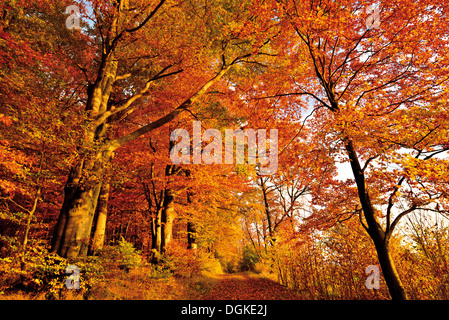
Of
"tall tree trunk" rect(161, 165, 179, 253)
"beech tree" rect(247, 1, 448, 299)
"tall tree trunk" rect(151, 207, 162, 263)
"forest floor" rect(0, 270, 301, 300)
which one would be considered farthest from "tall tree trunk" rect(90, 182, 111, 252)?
"beech tree" rect(247, 1, 448, 299)

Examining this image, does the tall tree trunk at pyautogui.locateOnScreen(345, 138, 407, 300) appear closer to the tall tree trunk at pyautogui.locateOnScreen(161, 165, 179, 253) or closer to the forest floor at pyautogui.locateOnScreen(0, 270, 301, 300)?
the forest floor at pyautogui.locateOnScreen(0, 270, 301, 300)

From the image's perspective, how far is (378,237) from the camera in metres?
5.11

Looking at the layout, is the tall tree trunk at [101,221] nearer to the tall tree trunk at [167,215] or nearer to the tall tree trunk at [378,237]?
the tall tree trunk at [167,215]

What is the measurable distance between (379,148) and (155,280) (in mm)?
8690

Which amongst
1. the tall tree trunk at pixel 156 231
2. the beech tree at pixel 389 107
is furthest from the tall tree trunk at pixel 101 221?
the beech tree at pixel 389 107

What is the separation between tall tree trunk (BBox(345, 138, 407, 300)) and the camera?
15.1 feet

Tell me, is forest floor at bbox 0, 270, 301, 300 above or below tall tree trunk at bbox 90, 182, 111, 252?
below

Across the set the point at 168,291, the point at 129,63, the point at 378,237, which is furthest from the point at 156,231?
the point at 378,237

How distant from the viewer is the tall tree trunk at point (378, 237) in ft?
15.1

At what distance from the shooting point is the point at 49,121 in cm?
453

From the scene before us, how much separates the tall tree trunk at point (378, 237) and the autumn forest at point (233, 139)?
0.04 meters

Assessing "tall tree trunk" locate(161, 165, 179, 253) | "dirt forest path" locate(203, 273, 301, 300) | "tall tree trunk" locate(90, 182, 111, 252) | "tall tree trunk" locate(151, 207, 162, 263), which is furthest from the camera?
"tall tree trunk" locate(161, 165, 179, 253)

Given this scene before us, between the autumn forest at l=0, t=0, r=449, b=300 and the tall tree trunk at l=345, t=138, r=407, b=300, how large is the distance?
0.12ft

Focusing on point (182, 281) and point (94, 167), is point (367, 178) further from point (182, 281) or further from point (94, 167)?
point (182, 281)
